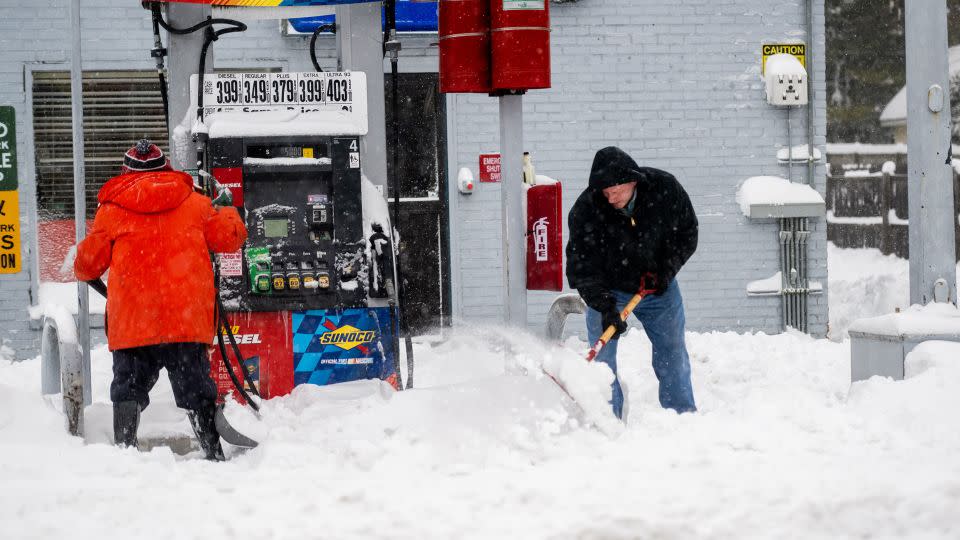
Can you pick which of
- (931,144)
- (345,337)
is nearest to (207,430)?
Result: (345,337)

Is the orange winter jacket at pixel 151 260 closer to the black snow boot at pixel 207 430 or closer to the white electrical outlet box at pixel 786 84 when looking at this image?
the black snow boot at pixel 207 430

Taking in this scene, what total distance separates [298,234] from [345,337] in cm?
68

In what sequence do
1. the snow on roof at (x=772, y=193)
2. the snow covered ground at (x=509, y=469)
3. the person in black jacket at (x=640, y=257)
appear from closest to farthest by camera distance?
the snow covered ground at (x=509, y=469) < the person in black jacket at (x=640, y=257) < the snow on roof at (x=772, y=193)

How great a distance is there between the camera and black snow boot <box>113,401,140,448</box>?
5.72m

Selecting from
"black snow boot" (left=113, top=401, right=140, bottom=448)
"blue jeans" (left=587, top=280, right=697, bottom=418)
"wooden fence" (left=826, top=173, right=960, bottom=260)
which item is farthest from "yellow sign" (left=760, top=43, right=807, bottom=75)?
"wooden fence" (left=826, top=173, right=960, bottom=260)

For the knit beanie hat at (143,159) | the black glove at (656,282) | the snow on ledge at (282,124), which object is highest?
the snow on ledge at (282,124)

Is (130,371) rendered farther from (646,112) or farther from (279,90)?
(646,112)

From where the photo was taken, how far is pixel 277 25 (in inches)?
401

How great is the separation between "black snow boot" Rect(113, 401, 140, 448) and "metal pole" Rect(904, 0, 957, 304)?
4.33 metres

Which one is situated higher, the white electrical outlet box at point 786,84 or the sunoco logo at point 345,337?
the white electrical outlet box at point 786,84

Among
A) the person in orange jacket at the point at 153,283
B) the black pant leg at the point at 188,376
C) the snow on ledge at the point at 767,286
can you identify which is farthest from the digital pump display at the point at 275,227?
the snow on ledge at the point at 767,286

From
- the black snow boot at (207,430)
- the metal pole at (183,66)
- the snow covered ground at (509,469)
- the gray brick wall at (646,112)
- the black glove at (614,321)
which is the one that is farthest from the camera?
the gray brick wall at (646,112)

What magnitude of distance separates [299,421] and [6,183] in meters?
5.10

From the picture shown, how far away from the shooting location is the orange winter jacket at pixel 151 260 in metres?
5.64
